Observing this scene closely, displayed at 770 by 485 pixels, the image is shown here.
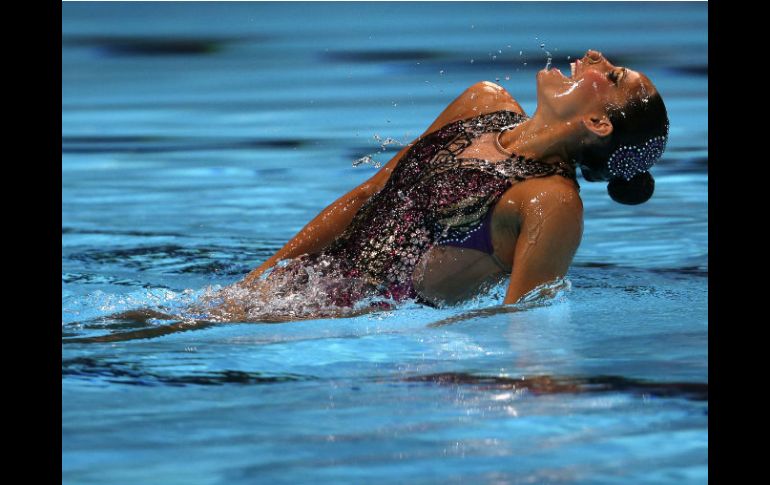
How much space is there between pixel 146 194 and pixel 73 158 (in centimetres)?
109

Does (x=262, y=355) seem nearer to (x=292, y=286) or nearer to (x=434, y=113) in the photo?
(x=292, y=286)

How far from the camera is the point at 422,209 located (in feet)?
13.1

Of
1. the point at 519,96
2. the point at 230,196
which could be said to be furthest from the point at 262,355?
the point at 519,96

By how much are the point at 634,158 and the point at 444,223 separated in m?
0.59

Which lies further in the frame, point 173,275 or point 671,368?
point 173,275

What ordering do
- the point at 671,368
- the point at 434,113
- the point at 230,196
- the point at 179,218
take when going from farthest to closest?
1. the point at 434,113
2. the point at 230,196
3. the point at 179,218
4. the point at 671,368

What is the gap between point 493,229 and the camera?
3852 millimetres

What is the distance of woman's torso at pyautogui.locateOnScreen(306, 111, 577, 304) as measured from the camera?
12.7ft

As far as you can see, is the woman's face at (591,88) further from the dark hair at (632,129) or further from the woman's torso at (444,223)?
the woman's torso at (444,223)

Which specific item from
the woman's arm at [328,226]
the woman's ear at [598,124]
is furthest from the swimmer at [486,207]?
the woman's arm at [328,226]

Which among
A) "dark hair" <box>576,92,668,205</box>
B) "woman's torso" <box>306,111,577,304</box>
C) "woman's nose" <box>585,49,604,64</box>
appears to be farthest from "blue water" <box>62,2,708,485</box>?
"woman's nose" <box>585,49,604,64</box>

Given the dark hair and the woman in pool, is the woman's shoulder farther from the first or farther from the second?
the dark hair

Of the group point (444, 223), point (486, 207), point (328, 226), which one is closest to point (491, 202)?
point (486, 207)

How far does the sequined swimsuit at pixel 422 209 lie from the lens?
3879 mm
